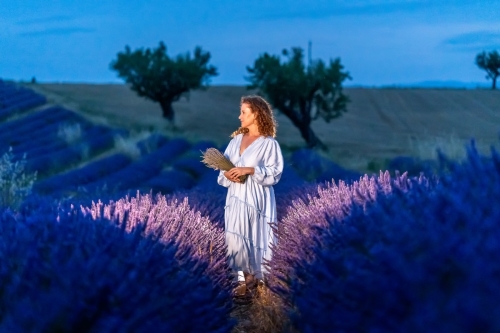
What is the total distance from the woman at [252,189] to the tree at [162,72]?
101ft

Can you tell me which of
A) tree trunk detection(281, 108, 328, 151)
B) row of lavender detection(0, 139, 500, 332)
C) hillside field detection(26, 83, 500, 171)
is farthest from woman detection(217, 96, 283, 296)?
tree trunk detection(281, 108, 328, 151)

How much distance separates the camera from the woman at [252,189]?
236 inches

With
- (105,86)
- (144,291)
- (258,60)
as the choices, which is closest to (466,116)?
(258,60)

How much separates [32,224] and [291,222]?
6.46 ft

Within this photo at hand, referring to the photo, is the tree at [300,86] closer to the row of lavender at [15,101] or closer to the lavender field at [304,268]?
the row of lavender at [15,101]

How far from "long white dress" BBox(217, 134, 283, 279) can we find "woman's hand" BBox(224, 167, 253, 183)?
74 mm

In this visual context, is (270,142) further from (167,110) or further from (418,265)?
(167,110)

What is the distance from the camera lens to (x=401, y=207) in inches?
126

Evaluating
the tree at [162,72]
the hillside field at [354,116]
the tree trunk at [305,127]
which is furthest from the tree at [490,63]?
the tree at [162,72]

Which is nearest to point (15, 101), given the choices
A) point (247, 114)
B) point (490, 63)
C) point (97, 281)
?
point (490, 63)

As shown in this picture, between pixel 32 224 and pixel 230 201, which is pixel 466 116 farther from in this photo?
pixel 32 224

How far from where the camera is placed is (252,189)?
611 centimetres

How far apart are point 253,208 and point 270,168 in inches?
14.9

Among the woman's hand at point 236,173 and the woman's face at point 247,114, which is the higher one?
the woman's face at point 247,114
